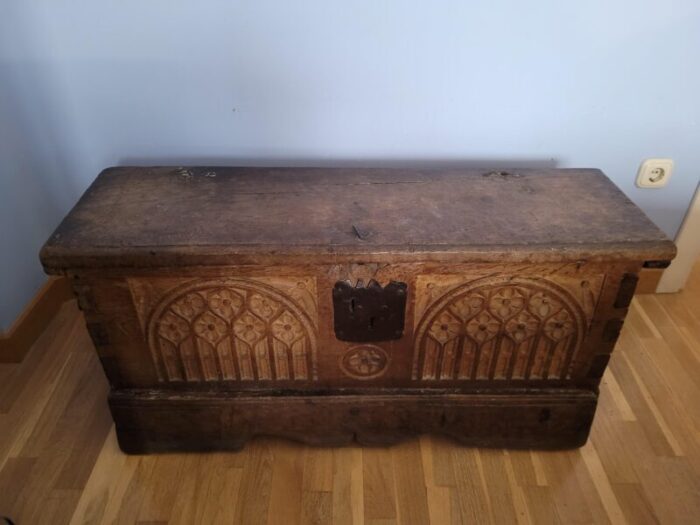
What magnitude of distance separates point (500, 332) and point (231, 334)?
2.09 feet

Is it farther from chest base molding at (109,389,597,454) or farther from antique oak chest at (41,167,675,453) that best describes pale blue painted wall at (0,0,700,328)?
chest base molding at (109,389,597,454)

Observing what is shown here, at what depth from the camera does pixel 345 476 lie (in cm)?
142

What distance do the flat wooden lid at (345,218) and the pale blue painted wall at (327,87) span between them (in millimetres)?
193

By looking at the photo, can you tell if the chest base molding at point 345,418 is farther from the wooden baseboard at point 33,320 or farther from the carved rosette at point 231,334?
the wooden baseboard at point 33,320

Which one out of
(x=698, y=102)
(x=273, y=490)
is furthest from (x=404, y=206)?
(x=698, y=102)

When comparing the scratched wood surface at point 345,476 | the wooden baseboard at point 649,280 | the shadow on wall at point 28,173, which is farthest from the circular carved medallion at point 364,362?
the wooden baseboard at point 649,280

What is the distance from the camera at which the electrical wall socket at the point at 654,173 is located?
5.72 ft

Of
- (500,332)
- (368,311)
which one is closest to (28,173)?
(368,311)

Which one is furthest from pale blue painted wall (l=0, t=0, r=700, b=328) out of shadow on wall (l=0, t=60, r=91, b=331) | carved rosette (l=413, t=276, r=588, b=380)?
carved rosette (l=413, t=276, r=588, b=380)

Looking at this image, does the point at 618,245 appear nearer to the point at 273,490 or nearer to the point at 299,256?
the point at 299,256

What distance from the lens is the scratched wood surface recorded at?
1.34 m

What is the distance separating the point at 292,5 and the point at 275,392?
1.00 metres

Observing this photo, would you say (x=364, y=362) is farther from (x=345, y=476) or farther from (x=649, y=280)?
(x=649, y=280)

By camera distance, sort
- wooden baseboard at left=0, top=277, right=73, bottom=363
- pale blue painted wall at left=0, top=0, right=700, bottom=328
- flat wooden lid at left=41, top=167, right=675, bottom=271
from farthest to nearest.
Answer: wooden baseboard at left=0, top=277, right=73, bottom=363
pale blue painted wall at left=0, top=0, right=700, bottom=328
flat wooden lid at left=41, top=167, right=675, bottom=271
